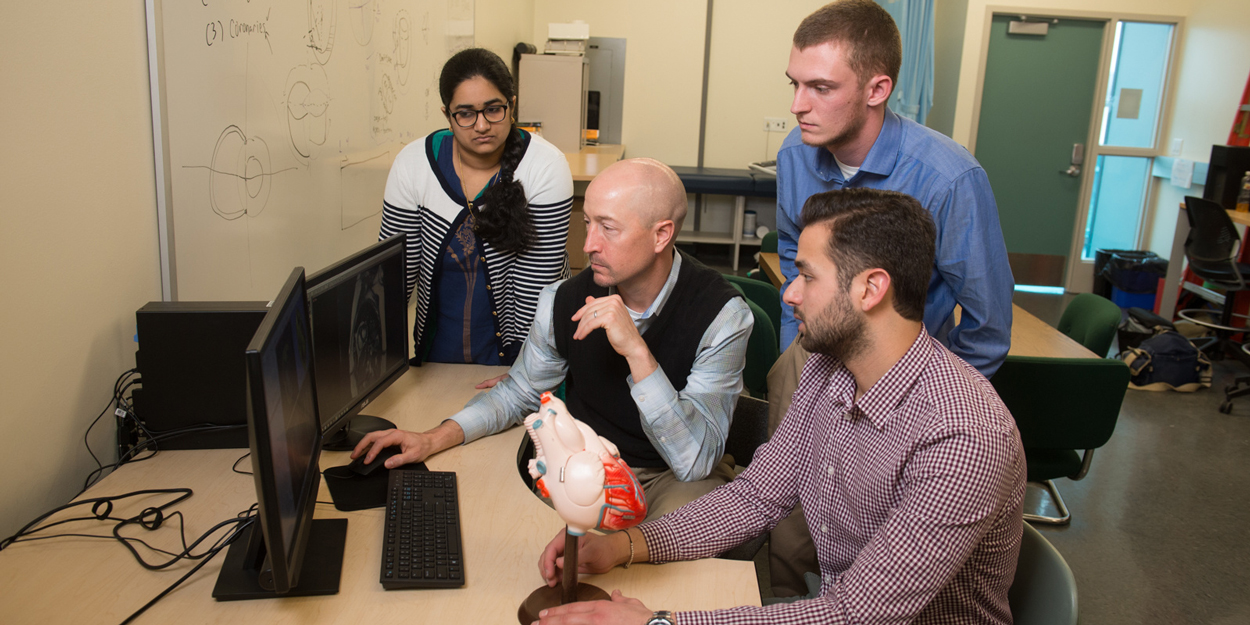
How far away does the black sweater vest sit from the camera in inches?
69.0

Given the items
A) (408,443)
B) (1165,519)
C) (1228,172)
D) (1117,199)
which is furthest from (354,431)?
(1117,199)

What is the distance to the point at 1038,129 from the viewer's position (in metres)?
6.80

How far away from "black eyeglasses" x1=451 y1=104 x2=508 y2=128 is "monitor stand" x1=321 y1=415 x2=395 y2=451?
81 cm

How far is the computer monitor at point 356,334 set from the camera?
151 centimetres

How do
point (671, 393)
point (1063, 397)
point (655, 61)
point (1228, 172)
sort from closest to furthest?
point (671, 393)
point (1063, 397)
point (1228, 172)
point (655, 61)

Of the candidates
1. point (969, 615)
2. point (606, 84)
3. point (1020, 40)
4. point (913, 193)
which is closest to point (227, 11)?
point (913, 193)

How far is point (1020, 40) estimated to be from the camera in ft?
21.9

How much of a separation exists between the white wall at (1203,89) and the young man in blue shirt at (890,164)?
541cm

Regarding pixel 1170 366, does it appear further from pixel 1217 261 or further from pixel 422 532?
pixel 422 532

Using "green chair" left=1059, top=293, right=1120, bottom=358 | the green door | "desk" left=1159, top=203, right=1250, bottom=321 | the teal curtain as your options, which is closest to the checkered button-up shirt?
"green chair" left=1059, top=293, right=1120, bottom=358

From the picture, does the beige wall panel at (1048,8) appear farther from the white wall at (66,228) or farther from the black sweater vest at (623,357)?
the white wall at (66,228)

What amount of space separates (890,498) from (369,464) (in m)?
0.96

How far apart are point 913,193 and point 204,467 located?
5.30 feet

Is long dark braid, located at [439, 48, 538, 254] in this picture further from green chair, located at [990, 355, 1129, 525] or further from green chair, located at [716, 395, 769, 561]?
green chair, located at [990, 355, 1129, 525]
